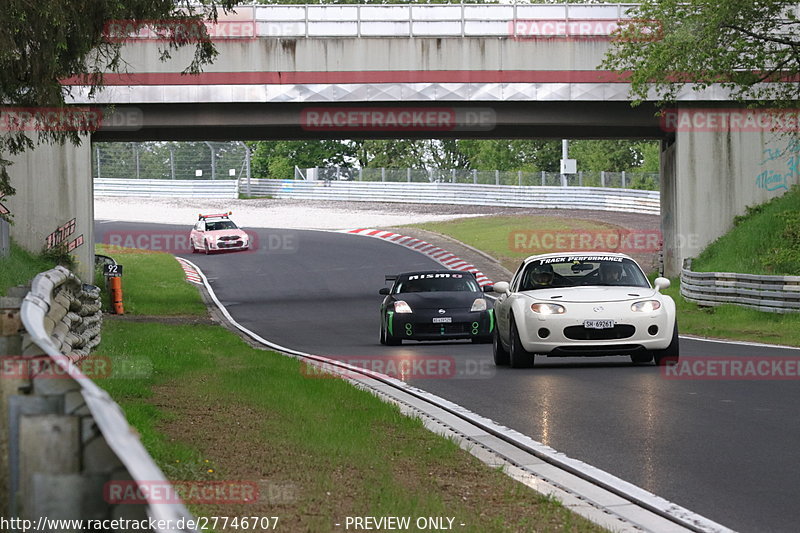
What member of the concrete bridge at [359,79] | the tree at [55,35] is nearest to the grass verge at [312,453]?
the tree at [55,35]

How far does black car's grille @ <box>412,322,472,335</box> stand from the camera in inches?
882

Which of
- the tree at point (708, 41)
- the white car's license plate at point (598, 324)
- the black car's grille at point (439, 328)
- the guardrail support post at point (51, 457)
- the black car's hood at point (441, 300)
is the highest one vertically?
the tree at point (708, 41)

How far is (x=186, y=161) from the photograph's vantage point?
127375 millimetres

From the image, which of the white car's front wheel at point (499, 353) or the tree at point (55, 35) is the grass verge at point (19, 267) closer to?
the tree at point (55, 35)

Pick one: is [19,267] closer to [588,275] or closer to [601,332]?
[588,275]

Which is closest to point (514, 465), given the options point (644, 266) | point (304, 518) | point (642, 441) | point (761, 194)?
point (642, 441)

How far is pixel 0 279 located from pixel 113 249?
37535 millimetres

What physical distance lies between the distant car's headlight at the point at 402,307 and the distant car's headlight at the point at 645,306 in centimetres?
700

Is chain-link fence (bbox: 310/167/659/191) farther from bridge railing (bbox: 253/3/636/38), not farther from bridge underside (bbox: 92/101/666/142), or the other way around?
bridge railing (bbox: 253/3/636/38)

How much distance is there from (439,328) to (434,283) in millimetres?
1259

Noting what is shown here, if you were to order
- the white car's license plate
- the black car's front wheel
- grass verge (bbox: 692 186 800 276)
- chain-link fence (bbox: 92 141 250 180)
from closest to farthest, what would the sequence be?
the white car's license plate < the black car's front wheel < grass verge (bbox: 692 186 800 276) < chain-link fence (bbox: 92 141 250 180)

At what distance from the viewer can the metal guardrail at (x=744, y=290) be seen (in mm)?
26312

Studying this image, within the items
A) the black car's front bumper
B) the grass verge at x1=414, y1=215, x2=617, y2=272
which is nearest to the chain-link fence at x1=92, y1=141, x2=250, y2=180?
the grass verge at x1=414, y1=215, x2=617, y2=272

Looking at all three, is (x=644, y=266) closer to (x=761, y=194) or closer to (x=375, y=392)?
(x=761, y=194)
